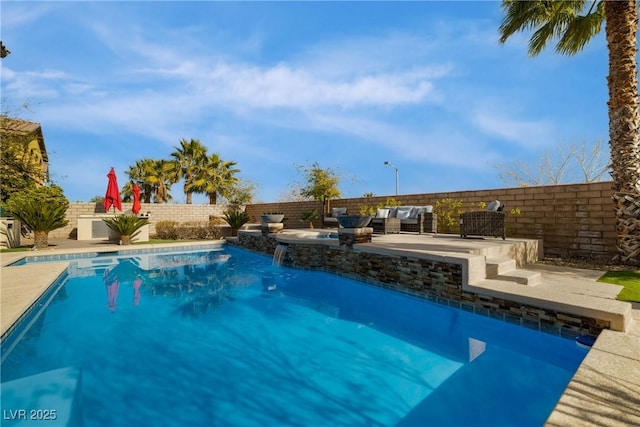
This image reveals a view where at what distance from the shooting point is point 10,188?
1423 cm

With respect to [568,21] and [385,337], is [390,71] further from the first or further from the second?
[385,337]

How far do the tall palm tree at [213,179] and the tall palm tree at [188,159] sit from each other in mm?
368

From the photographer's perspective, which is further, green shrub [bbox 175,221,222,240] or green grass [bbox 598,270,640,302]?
green shrub [bbox 175,221,222,240]

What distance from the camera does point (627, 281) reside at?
5.29m

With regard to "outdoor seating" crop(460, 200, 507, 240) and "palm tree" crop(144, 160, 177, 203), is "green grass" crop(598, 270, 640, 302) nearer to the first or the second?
"outdoor seating" crop(460, 200, 507, 240)

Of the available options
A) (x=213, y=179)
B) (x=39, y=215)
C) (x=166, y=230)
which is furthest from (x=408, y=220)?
(x=213, y=179)

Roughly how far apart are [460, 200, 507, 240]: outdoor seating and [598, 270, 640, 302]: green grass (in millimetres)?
2073

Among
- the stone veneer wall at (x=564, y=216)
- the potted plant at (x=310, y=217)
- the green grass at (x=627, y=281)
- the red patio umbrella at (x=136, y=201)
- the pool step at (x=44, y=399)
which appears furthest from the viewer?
the potted plant at (x=310, y=217)

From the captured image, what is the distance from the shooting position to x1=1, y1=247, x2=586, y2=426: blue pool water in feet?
8.61

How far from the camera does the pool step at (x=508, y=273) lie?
4848 millimetres

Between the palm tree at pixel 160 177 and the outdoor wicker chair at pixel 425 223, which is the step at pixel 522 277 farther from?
the palm tree at pixel 160 177

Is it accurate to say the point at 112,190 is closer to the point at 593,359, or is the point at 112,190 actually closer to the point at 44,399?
the point at 44,399

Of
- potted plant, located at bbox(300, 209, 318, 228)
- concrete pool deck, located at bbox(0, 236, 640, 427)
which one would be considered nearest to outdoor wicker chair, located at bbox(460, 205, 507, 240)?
concrete pool deck, located at bbox(0, 236, 640, 427)

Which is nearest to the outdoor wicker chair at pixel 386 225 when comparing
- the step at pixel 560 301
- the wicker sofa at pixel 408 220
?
the wicker sofa at pixel 408 220
